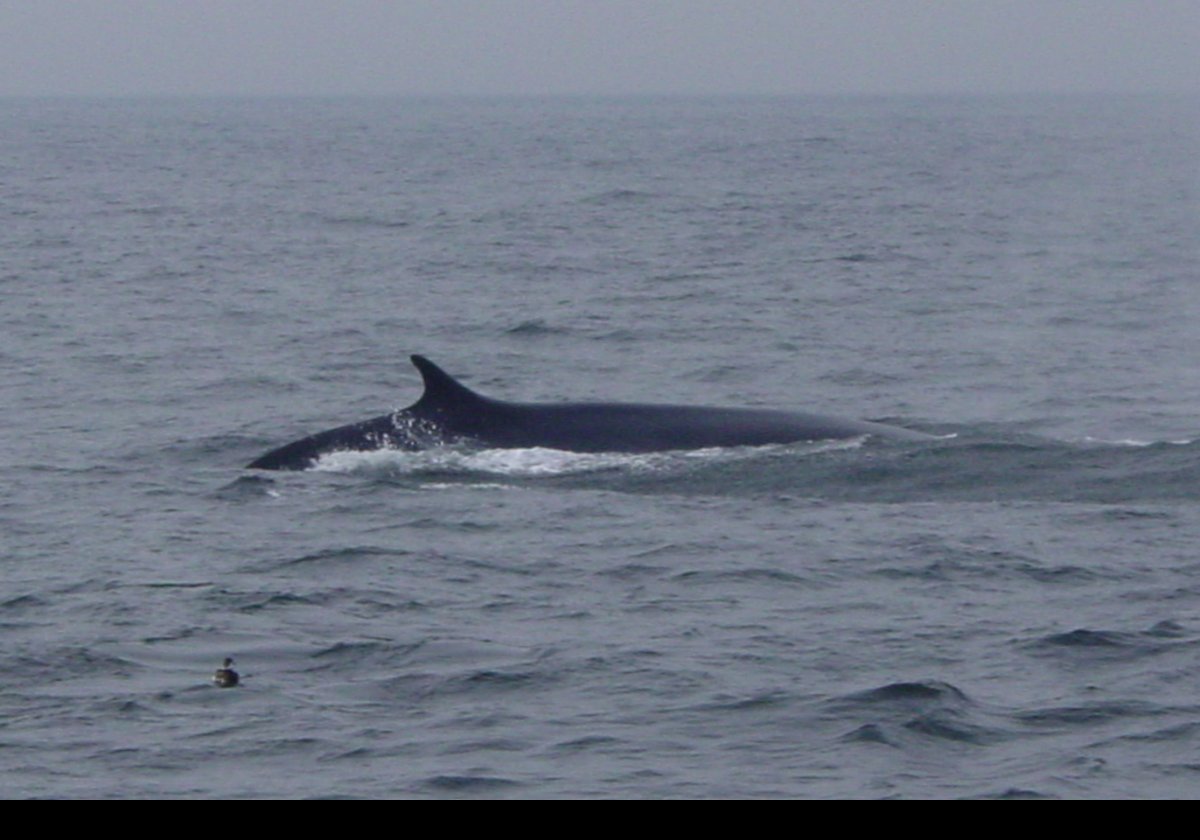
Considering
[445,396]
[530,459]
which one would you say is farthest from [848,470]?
[445,396]

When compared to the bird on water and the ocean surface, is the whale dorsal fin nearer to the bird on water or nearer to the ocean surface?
the ocean surface

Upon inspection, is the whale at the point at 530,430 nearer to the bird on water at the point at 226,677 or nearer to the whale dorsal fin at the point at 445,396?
the whale dorsal fin at the point at 445,396

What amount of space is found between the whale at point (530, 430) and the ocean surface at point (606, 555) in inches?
9.5

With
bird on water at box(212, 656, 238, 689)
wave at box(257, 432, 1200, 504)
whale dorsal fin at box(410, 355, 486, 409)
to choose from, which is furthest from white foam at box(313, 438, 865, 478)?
bird on water at box(212, 656, 238, 689)

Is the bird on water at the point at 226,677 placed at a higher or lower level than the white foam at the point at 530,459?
higher

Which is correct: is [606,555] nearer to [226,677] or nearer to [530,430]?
[530,430]

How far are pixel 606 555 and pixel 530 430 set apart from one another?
3081mm

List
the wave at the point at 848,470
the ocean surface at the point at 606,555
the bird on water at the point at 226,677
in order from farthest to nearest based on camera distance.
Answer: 1. the wave at the point at 848,470
2. the bird on water at the point at 226,677
3. the ocean surface at the point at 606,555

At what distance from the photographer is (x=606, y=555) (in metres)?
11.1

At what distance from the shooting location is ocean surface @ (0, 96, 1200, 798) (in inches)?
281

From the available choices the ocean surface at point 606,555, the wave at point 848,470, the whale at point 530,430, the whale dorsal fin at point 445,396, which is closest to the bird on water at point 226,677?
the ocean surface at point 606,555

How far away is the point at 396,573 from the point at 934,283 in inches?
996

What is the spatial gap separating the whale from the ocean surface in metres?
0.24

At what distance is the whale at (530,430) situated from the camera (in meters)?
14.1
